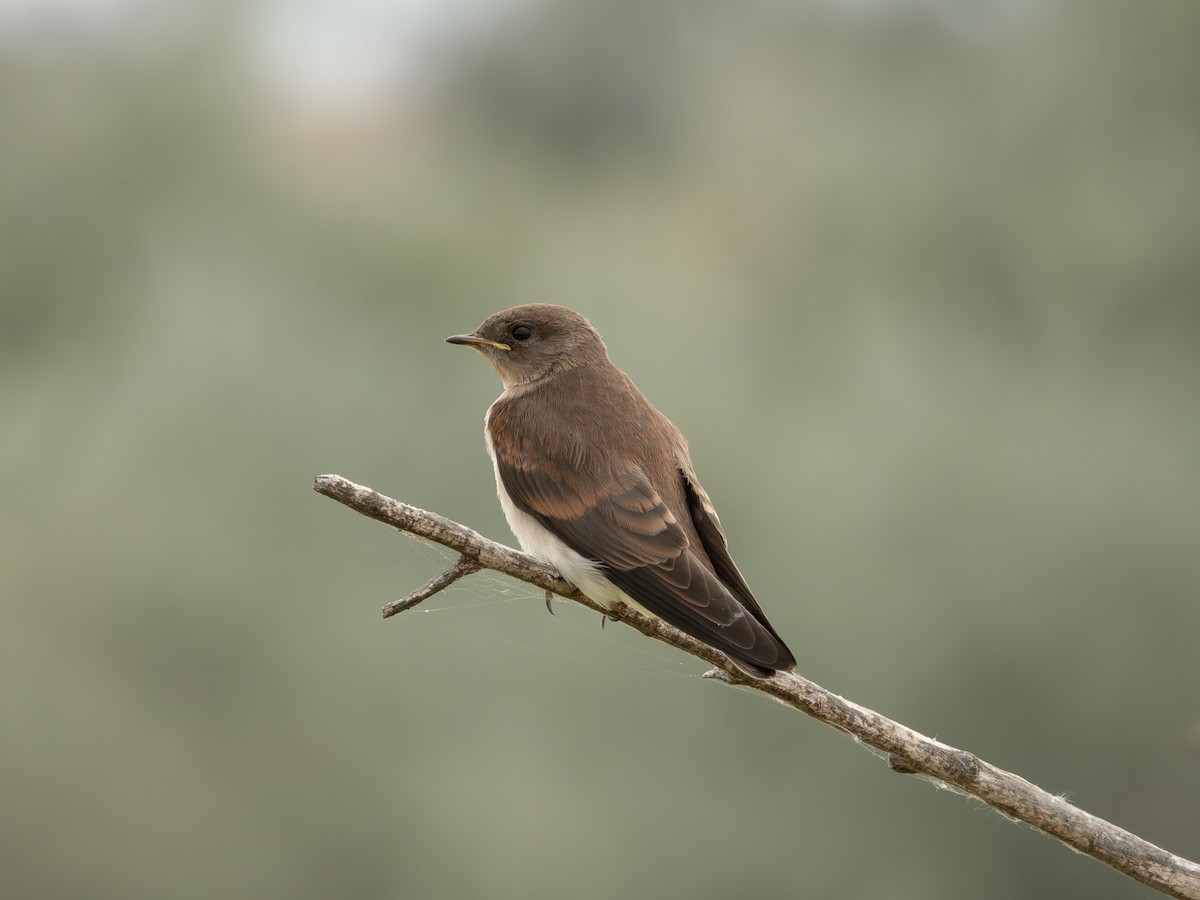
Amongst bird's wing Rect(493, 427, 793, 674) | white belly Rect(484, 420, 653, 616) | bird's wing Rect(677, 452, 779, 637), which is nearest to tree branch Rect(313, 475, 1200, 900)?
bird's wing Rect(493, 427, 793, 674)

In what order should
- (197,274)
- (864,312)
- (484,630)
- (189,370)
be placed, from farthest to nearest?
(864,312) < (197,274) < (189,370) < (484,630)

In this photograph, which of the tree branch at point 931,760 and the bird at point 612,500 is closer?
the tree branch at point 931,760

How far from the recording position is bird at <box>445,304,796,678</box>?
314cm

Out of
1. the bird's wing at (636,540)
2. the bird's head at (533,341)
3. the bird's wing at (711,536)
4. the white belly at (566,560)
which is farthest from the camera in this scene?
the bird's head at (533,341)

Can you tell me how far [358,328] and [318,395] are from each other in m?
0.98

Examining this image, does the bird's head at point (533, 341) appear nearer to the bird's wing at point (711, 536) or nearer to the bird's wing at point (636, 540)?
the bird's wing at point (636, 540)

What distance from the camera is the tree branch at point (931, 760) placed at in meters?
2.69

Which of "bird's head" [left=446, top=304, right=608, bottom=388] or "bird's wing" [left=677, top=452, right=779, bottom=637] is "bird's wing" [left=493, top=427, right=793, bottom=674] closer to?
"bird's wing" [left=677, top=452, right=779, bottom=637]

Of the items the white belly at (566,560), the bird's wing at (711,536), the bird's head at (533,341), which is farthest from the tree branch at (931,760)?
the bird's head at (533,341)

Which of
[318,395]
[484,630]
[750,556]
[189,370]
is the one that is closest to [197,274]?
[189,370]

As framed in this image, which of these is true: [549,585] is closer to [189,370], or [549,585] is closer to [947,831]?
[189,370]

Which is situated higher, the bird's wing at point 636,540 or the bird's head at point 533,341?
the bird's head at point 533,341

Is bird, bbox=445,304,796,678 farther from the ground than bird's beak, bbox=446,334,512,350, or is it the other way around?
bird's beak, bbox=446,334,512,350

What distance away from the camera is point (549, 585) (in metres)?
3.12
